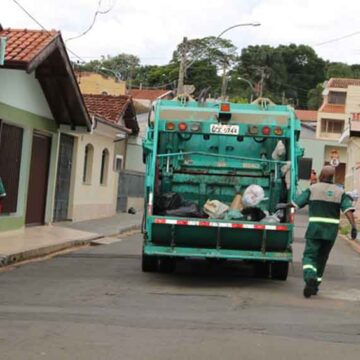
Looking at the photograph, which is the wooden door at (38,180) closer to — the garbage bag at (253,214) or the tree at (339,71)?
the garbage bag at (253,214)

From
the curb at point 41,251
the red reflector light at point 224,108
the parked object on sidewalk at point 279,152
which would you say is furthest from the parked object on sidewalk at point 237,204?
the curb at point 41,251

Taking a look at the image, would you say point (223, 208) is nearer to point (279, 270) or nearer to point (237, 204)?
point (237, 204)

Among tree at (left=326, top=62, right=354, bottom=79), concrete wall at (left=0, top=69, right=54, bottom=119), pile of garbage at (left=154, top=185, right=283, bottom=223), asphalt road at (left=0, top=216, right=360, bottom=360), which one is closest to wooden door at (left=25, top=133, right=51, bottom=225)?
concrete wall at (left=0, top=69, right=54, bottom=119)

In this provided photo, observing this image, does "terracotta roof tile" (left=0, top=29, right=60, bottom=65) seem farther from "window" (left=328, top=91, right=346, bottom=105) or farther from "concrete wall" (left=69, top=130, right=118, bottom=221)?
"window" (left=328, top=91, right=346, bottom=105)

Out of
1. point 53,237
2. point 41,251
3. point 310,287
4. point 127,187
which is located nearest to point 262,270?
point 310,287

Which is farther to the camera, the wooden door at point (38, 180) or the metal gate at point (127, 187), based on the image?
the metal gate at point (127, 187)

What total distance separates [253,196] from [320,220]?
121 centimetres

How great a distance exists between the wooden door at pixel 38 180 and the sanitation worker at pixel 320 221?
32.5 feet

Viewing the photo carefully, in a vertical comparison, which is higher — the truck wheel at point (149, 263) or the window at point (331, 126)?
the window at point (331, 126)

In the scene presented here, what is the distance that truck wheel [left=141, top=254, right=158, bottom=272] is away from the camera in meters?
11.0

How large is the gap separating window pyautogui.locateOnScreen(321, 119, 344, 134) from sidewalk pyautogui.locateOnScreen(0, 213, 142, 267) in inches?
1870

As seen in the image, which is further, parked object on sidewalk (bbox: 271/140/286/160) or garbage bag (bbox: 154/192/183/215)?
parked object on sidewalk (bbox: 271/140/286/160)

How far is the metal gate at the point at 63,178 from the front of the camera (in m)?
19.9

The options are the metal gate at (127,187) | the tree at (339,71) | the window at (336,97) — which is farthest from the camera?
the tree at (339,71)
